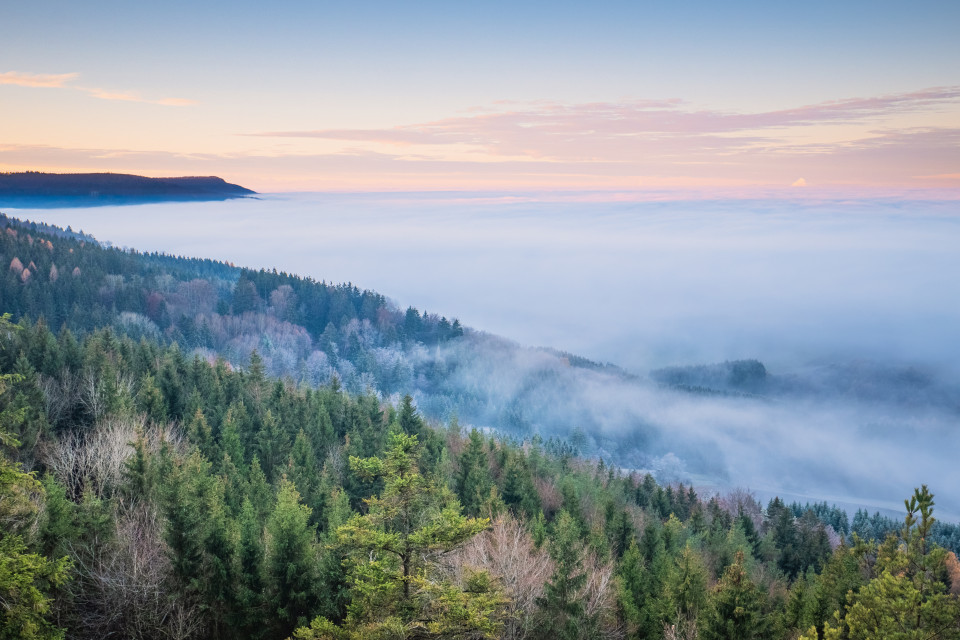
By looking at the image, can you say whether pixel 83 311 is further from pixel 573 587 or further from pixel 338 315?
pixel 573 587

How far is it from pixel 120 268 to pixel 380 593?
166 m

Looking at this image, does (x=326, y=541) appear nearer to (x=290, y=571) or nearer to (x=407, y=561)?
(x=290, y=571)

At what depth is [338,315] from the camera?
7210 inches

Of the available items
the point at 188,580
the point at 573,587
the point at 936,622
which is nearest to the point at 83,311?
the point at 188,580

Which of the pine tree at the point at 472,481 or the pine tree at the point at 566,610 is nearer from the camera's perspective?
the pine tree at the point at 566,610

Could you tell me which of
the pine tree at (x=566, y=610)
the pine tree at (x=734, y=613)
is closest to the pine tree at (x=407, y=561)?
the pine tree at (x=566, y=610)

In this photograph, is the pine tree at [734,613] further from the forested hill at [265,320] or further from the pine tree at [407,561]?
the forested hill at [265,320]

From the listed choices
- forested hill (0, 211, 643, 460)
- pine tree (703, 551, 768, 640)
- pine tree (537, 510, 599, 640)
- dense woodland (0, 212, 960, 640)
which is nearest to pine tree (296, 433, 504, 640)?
dense woodland (0, 212, 960, 640)

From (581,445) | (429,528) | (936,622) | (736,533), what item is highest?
(429,528)

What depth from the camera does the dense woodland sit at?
14.6m

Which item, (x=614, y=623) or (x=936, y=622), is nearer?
(x=936, y=622)

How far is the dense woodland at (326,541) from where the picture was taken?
574 inches

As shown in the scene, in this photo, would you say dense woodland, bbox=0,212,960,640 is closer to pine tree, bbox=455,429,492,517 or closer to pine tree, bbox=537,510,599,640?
pine tree, bbox=537,510,599,640

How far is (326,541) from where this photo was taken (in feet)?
78.8
